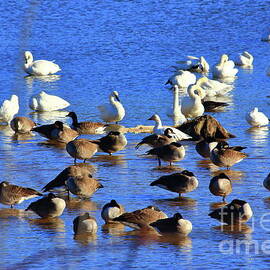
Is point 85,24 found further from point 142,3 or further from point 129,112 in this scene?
point 129,112

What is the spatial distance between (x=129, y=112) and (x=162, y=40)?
11827mm

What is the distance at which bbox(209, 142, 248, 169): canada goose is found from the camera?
12992mm

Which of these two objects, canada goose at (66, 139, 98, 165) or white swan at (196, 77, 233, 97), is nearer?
canada goose at (66, 139, 98, 165)

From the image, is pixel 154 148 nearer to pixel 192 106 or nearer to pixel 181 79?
pixel 192 106

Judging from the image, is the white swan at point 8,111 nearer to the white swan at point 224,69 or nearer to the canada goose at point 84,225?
the white swan at point 224,69

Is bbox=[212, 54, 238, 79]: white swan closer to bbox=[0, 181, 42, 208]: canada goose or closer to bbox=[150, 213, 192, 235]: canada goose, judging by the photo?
bbox=[0, 181, 42, 208]: canada goose

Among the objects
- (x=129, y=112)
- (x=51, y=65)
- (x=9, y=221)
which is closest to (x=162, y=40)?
(x=51, y=65)

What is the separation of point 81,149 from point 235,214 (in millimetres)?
4289

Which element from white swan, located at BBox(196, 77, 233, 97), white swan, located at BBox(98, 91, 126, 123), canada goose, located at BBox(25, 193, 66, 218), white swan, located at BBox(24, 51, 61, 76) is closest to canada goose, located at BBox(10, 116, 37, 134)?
white swan, located at BBox(98, 91, 126, 123)

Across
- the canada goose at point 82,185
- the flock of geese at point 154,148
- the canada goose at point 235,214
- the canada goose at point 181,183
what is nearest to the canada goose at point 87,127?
the flock of geese at point 154,148

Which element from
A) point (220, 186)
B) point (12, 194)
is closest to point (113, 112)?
point (220, 186)

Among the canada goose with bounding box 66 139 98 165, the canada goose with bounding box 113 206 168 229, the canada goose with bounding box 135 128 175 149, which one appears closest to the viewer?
the canada goose with bounding box 113 206 168 229

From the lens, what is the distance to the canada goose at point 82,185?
36.4 ft

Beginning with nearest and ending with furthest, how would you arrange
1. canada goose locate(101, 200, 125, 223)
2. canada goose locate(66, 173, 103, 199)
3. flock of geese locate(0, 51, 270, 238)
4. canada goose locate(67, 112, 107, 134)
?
1. flock of geese locate(0, 51, 270, 238)
2. canada goose locate(101, 200, 125, 223)
3. canada goose locate(66, 173, 103, 199)
4. canada goose locate(67, 112, 107, 134)
